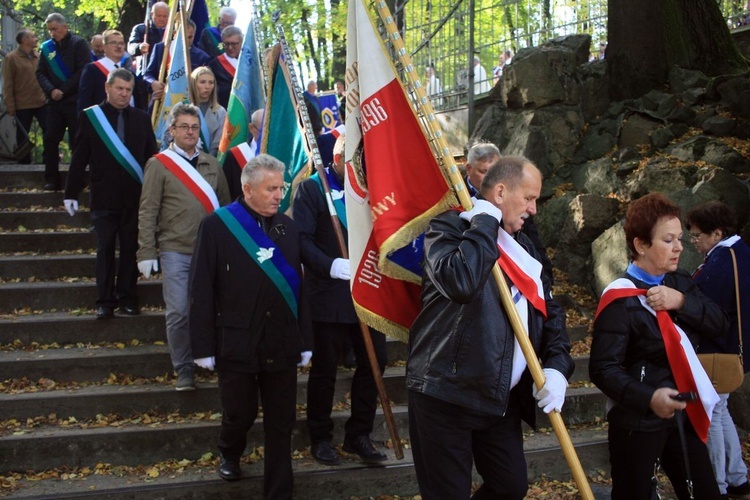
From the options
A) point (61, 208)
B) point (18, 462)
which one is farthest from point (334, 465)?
point (61, 208)

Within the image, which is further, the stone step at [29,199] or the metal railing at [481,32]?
the metal railing at [481,32]

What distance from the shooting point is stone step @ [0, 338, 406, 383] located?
22.3ft

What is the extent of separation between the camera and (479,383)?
379 cm

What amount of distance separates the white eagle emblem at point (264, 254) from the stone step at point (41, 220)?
5.03 meters

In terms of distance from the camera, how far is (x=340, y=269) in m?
5.66

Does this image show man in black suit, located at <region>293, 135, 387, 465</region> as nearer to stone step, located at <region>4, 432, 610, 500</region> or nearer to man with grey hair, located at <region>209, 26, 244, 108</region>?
stone step, located at <region>4, 432, 610, 500</region>

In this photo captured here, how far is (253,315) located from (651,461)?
242 cm

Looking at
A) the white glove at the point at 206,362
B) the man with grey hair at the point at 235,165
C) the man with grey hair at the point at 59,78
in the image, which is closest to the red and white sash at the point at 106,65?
the man with grey hair at the point at 59,78

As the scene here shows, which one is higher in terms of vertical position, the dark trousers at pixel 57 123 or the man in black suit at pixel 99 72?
the man in black suit at pixel 99 72

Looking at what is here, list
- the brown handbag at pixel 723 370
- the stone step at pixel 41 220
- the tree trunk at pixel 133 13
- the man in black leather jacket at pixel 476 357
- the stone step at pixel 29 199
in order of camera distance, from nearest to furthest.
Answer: the man in black leather jacket at pixel 476 357 < the brown handbag at pixel 723 370 < the stone step at pixel 41 220 < the stone step at pixel 29 199 < the tree trunk at pixel 133 13

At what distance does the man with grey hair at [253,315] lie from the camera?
523cm

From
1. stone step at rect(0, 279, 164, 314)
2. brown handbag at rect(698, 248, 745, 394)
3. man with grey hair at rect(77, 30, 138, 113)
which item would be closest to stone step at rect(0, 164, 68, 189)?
man with grey hair at rect(77, 30, 138, 113)

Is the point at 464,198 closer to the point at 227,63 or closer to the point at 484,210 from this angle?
the point at 484,210

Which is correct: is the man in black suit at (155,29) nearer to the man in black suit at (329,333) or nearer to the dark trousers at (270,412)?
the man in black suit at (329,333)
